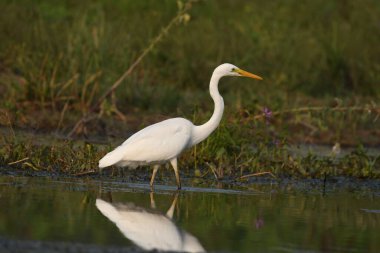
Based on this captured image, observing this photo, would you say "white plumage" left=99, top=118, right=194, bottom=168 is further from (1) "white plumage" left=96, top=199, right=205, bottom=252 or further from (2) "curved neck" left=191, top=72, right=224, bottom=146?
(1) "white plumage" left=96, top=199, right=205, bottom=252

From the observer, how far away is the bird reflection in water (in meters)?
6.70

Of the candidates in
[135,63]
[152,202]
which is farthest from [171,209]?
[135,63]

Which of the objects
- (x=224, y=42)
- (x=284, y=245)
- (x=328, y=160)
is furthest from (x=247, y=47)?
(x=284, y=245)

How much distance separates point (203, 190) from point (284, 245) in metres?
2.85

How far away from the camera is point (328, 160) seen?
11.4 meters

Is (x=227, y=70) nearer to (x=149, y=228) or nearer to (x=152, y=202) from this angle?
(x=152, y=202)

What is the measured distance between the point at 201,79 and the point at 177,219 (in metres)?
8.52

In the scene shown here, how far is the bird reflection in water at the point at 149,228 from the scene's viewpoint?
22.0ft

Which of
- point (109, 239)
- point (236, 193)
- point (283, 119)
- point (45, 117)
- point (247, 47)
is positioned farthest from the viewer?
point (247, 47)

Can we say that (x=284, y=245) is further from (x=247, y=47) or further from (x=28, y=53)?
(x=247, y=47)

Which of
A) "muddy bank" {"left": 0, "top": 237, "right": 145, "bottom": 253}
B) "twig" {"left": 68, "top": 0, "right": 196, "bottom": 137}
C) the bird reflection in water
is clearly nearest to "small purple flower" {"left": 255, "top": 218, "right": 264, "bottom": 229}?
the bird reflection in water

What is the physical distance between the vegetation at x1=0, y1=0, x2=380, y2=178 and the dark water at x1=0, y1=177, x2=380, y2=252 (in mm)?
1151

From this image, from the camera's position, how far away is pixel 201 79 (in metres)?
16.3

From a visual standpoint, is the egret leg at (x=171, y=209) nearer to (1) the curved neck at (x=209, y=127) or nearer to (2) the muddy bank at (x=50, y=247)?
(1) the curved neck at (x=209, y=127)
